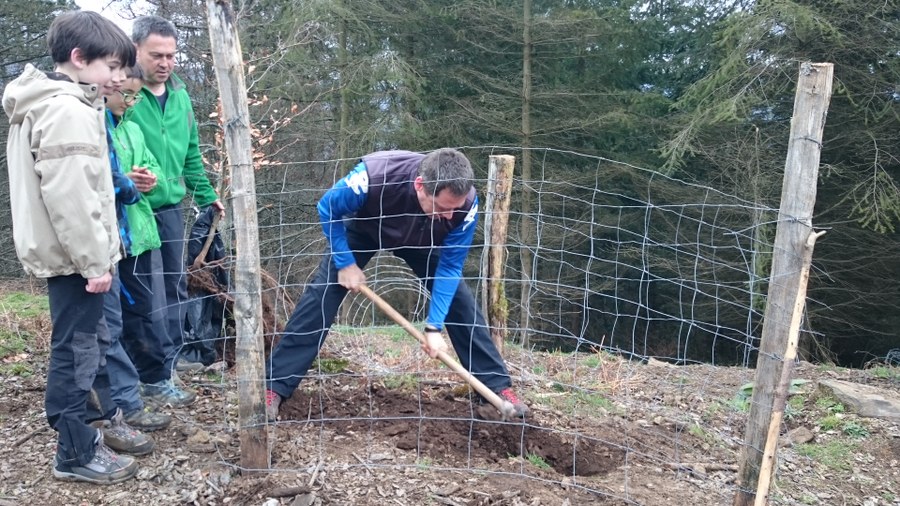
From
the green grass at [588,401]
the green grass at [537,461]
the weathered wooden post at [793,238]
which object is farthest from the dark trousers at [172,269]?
the weathered wooden post at [793,238]

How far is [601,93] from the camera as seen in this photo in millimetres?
14281

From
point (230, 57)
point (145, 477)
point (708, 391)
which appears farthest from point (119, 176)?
point (708, 391)

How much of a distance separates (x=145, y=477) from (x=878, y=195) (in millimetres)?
10662

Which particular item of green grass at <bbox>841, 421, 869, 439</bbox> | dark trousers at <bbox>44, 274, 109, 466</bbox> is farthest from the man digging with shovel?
green grass at <bbox>841, 421, 869, 439</bbox>

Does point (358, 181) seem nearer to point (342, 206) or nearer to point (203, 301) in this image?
point (342, 206)

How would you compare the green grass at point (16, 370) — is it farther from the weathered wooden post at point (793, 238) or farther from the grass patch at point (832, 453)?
the grass patch at point (832, 453)

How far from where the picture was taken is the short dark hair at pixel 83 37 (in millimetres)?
2531

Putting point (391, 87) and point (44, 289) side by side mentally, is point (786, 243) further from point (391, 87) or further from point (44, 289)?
point (44, 289)

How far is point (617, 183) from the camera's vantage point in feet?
48.7

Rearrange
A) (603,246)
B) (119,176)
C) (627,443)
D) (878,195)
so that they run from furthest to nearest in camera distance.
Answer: (603,246), (878,195), (627,443), (119,176)

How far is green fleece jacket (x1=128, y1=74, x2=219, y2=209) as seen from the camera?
3.43m

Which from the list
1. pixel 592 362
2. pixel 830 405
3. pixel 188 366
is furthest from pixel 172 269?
pixel 830 405

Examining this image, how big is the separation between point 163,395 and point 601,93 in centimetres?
1235

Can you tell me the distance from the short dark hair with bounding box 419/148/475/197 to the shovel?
63cm
